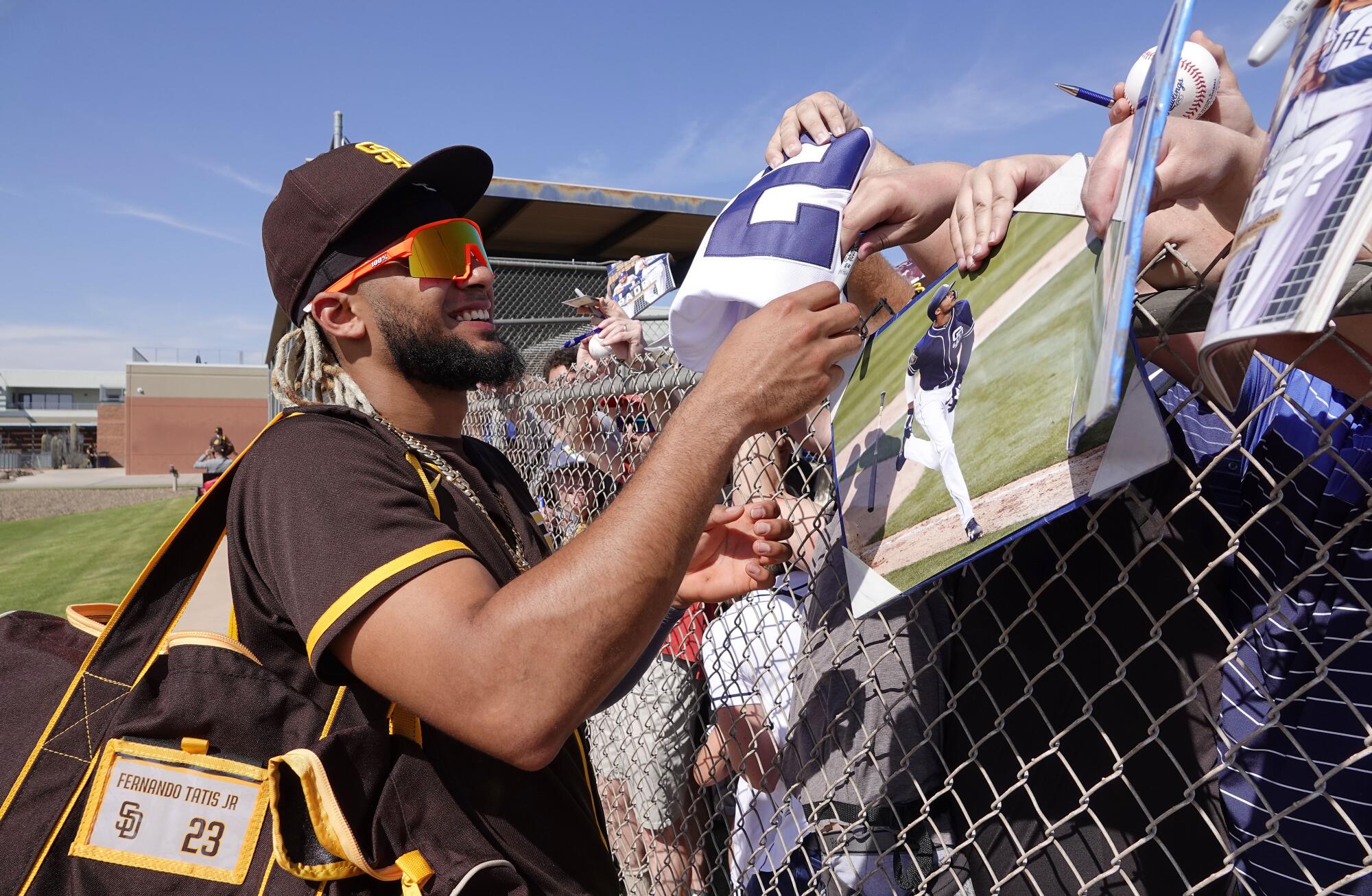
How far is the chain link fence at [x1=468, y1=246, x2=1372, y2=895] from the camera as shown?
1214 mm

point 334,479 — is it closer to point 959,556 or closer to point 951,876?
point 959,556

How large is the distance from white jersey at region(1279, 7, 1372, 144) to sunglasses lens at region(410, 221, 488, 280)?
1.83 m

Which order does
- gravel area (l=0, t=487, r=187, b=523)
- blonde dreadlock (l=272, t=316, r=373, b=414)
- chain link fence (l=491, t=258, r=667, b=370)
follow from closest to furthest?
blonde dreadlock (l=272, t=316, r=373, b=414) → chain link fence (l=491, t=258, r=667, b=370) → gravel area (l=0, t=487, r=187, b=523)

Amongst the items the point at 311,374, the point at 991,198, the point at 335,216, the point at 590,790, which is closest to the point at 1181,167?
the point at 991,198

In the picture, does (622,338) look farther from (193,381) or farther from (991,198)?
(193,381)

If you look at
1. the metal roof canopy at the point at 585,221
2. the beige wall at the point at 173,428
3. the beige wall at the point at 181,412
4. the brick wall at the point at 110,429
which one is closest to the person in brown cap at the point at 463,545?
the metal roof canopy at the point at 585,221

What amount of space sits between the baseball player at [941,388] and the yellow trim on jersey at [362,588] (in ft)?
2.70

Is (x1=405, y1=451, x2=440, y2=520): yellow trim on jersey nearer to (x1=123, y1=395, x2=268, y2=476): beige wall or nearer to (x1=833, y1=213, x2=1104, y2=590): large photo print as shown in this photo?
(x1=833, y1=213, x2=1104, y2=590): large photo print

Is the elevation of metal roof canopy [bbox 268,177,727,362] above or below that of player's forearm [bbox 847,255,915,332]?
below

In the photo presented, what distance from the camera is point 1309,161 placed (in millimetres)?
790

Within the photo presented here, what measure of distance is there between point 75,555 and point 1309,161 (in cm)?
1496

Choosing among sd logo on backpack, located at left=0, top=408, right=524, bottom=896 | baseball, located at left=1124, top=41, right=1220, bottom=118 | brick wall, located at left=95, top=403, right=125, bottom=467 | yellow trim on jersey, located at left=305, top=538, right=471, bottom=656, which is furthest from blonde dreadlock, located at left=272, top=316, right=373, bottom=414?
brick wall, located at left=95, top=403, right=125, bottom=467

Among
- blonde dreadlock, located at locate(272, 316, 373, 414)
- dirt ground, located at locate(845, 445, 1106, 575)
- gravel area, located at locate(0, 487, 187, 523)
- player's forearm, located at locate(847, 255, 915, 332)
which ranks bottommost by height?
gravel area, located at locate(0, 487, 187, 523)

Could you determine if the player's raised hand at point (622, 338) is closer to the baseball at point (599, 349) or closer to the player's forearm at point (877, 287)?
the baseball at point (599, 349)
